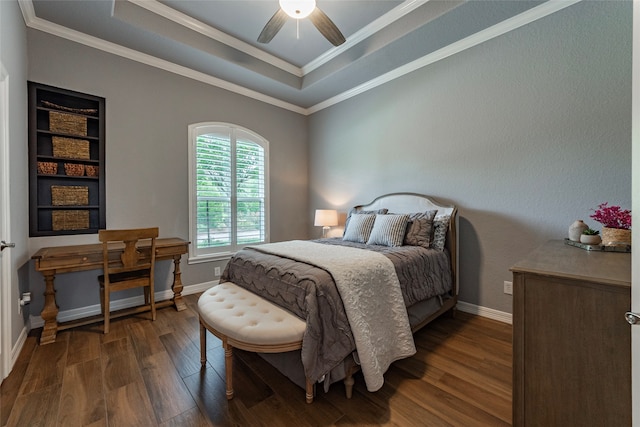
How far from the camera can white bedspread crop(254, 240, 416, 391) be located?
1539 mm

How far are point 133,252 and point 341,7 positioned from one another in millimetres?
3154

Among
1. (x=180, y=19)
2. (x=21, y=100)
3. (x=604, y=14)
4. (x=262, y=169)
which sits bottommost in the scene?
(x=262, y=169)

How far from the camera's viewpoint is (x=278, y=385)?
1669mm

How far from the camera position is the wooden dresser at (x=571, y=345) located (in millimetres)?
970

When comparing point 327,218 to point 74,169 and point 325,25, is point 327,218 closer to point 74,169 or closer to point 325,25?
point 325,25

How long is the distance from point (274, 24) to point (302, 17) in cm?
27

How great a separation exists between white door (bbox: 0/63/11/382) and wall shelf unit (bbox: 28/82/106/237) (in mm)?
817

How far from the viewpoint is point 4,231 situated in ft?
5.71

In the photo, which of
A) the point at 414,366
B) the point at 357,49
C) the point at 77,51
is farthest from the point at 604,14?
the point at 77,51

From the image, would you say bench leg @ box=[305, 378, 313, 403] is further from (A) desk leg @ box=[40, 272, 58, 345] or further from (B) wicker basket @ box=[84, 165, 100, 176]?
(B) wicker basket @ box=[84, 165, 100, 176]

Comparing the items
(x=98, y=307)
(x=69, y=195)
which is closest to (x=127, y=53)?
(x=69, y=195)

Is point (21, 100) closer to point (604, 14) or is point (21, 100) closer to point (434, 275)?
point (434, 275)

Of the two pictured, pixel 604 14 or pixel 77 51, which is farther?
pixel 77 51

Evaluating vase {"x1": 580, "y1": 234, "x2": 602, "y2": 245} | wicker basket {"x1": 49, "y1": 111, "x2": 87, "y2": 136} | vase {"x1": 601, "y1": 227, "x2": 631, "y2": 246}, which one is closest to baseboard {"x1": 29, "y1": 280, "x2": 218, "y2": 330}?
wicker basket {"x1": 49, "y1": 111, "x2": 87, "y2": 136}
